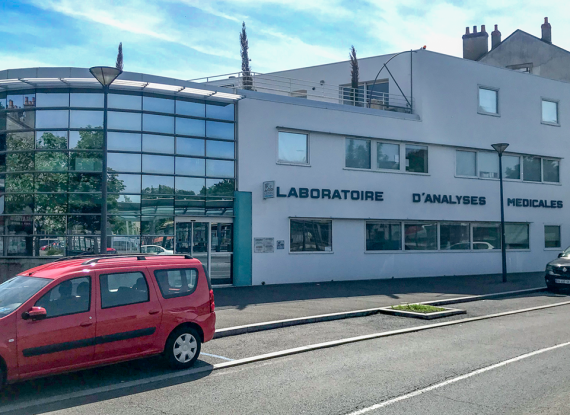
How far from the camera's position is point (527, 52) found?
116 feet

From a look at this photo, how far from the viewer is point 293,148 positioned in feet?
65.1

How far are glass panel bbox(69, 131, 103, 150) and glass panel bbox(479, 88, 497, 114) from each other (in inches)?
647

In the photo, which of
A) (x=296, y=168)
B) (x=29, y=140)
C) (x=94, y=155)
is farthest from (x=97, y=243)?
(x=296, y=168)

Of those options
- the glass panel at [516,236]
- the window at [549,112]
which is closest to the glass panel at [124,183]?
the glass panel at [516,236]

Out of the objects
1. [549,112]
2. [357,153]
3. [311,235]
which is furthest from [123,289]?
[549,112]

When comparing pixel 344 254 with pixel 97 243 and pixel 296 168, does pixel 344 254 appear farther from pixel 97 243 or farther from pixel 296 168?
pixel 97 243

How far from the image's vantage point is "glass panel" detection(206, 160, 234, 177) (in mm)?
18094

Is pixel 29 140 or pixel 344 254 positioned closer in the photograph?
pixel 29 140

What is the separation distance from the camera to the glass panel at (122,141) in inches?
664

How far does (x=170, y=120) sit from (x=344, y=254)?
25.8 ft

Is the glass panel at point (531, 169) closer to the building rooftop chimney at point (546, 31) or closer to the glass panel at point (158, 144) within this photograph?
the building rooftop chimney at point (546, 31)

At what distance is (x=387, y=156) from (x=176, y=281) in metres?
15.1

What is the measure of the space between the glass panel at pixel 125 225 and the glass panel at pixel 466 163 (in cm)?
1382

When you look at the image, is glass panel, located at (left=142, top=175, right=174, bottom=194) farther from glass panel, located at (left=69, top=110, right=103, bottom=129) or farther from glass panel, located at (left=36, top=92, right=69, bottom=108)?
glass panel, located at (left=36, top=92, right=69, bottom=108)
